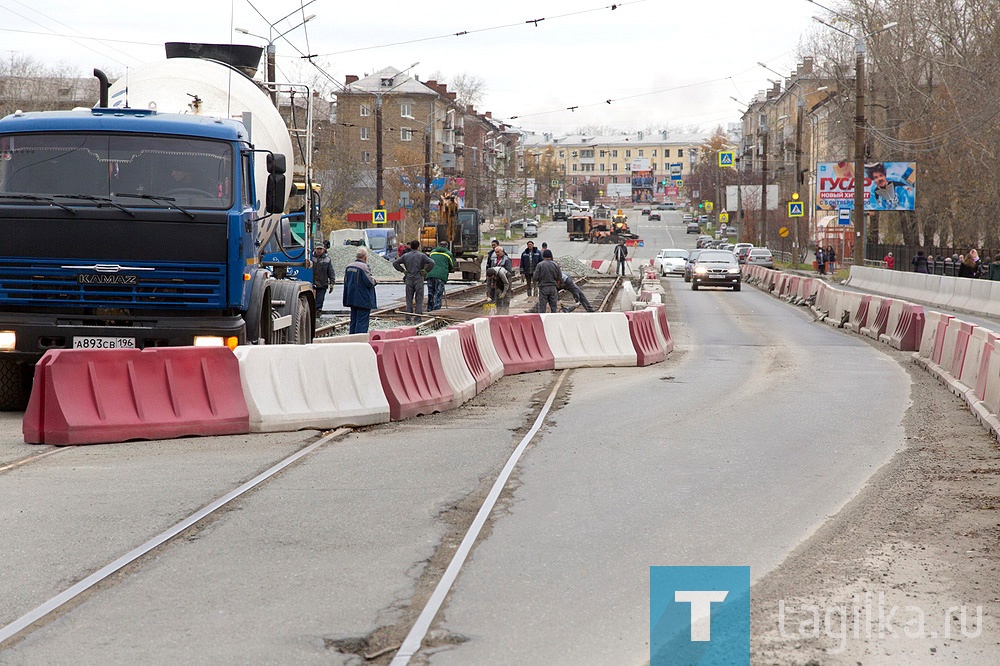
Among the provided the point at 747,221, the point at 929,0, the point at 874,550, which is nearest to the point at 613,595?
the point at 874,550

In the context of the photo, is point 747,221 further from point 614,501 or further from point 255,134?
point 614,501

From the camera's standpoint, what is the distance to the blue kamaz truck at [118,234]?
1253 centimetres

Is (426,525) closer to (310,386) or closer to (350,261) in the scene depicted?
(310,386)

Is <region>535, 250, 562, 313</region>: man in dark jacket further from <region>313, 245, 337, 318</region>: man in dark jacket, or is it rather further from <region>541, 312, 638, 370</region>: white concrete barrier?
<region>541, 312, 638, 370</region>: white concrete barrier

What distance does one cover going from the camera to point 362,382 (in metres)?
12.4

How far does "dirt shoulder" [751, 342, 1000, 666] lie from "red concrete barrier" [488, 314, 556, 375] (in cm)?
783

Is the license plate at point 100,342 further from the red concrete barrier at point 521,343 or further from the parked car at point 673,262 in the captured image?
the parked car at point 673,262

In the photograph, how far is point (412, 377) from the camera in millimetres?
13164

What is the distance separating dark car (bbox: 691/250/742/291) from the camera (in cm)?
5003

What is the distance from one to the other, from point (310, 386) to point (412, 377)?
59.0 inches

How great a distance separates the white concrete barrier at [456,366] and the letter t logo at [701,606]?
789 centimetres

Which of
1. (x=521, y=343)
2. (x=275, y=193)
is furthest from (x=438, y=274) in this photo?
(x=275, y=193)

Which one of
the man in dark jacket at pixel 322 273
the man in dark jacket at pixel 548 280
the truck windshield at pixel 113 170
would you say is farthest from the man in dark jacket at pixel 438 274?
the truck windshield at pixel 113 170

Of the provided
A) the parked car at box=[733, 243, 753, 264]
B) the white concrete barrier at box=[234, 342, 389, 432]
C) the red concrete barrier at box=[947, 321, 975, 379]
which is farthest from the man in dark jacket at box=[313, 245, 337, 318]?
Result: the parked car at box=[733, 243, 753, 264]
